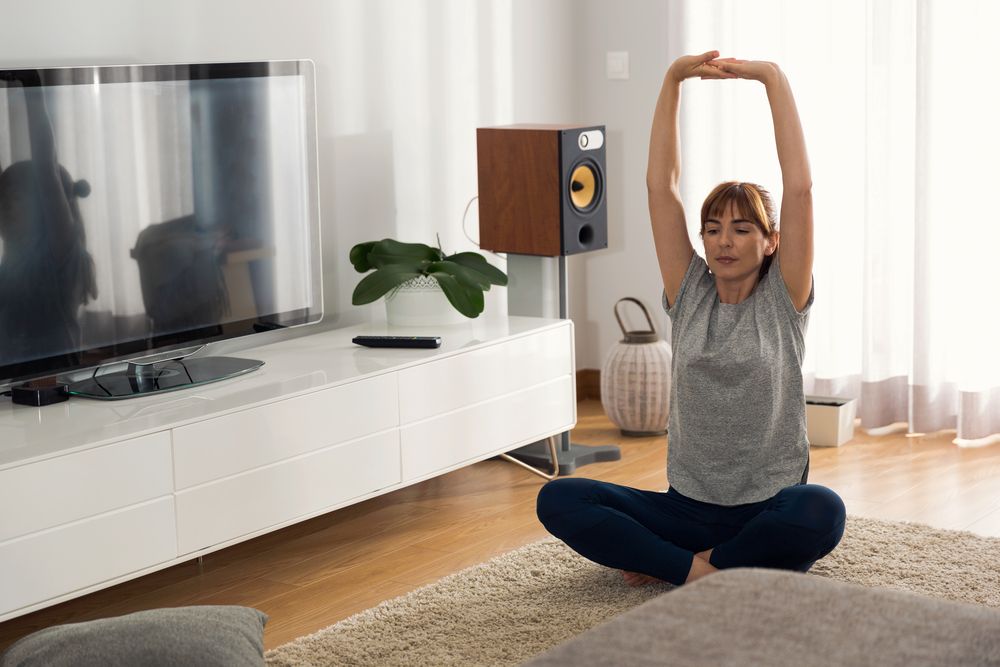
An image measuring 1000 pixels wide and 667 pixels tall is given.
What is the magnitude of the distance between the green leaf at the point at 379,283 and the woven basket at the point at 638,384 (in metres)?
0.99

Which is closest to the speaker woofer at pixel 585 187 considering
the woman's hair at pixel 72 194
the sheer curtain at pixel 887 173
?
the sheer curtain at pixel 887 173

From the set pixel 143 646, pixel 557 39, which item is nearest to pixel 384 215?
pixel 557 39

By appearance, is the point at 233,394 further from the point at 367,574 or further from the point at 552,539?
the point at 552,539

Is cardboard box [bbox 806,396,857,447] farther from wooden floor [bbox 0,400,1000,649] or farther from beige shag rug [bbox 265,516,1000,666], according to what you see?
beige shag rug [bbox 265,516,1000,666]

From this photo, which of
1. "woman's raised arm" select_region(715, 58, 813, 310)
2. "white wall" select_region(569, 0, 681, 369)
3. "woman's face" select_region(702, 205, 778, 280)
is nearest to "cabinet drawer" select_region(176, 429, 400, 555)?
"woman's face" select_region(702, 205, 778, 280)

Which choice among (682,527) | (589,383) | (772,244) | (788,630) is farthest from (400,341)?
(788,630)

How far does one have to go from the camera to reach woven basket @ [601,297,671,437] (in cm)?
428

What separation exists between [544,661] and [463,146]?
3.09m

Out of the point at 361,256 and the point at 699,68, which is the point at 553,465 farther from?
the point at 699,68

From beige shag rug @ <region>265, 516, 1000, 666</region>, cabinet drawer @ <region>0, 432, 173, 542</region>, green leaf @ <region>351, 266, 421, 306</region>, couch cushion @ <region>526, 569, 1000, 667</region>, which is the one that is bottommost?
beige shag rug @ <region>265, 516, 1000, 666</region>

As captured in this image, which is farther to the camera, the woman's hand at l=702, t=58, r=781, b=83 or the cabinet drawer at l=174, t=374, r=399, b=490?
the cabinet drawer at l=174, t=374, r=399, b=490

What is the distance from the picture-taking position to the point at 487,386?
11.5ft

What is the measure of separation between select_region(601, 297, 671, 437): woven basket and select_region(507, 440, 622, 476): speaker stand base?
9.3 inches

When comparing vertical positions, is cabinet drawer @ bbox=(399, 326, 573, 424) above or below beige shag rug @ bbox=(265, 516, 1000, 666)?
above
